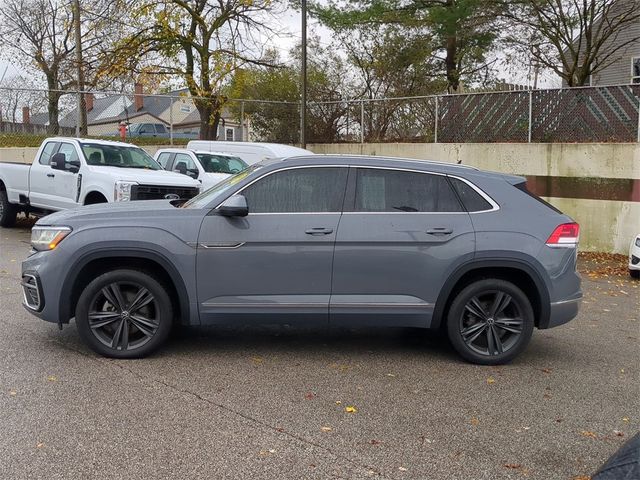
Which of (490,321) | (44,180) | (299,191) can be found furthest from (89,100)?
(490,321)

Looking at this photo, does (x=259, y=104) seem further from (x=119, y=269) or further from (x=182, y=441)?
(x=182, y=441)

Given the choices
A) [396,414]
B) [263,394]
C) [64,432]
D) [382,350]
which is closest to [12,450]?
[64,432]

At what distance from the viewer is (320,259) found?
5383mm

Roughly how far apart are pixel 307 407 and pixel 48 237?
2674mm

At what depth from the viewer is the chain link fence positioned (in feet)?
45.6

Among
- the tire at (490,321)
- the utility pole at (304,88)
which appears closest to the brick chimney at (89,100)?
the utility pole at (304,88)

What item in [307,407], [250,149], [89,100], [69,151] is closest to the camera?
[307,407]

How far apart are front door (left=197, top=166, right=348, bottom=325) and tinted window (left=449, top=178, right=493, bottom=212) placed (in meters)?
1.09

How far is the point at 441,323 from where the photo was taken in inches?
231

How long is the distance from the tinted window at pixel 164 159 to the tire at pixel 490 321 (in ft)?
36.8

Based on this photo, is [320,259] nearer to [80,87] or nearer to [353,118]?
[353,118]

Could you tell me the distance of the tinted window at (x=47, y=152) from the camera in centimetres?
1281

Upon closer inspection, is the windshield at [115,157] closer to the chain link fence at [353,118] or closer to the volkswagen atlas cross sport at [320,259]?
the volkswagen atlas cross sport at [320,259]

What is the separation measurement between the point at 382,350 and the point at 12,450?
10.9 feet
